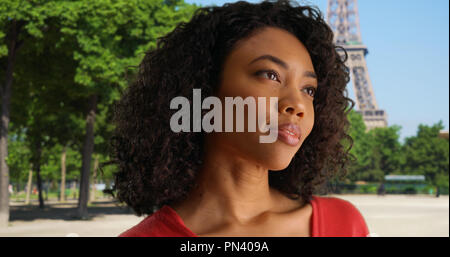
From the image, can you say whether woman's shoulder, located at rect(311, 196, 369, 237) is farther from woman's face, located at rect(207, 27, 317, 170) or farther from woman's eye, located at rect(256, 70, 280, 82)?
woman's eye, located at rect(256, 70, 280, 82)

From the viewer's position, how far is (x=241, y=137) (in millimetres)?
1943

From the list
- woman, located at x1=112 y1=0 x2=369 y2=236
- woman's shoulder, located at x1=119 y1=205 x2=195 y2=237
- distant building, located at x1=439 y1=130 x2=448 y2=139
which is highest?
distant building, located at x1=439 y1=130 x2=448 y2=139

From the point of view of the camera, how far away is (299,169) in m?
2.28

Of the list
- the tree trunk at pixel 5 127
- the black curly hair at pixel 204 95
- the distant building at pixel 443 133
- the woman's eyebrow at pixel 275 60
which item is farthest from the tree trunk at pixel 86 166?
the distant building at pixel 443 133

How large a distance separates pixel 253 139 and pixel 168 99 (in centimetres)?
45

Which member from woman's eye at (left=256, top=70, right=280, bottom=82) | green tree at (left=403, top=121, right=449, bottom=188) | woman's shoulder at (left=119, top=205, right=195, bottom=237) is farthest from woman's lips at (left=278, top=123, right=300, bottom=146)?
green tree at (left=403, top=121, right=449, bottom=188)

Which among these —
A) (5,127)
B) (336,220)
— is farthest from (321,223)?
(5,127)

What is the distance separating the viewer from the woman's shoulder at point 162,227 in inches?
79.3

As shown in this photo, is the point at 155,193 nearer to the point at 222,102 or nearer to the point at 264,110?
the point at 222,102

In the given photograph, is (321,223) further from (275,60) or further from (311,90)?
(275,60)

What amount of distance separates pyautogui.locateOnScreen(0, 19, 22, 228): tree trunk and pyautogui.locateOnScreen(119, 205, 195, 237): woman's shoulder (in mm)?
18295

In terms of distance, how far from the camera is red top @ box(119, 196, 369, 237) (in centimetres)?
202

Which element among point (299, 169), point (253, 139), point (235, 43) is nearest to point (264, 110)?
point (253, 139)

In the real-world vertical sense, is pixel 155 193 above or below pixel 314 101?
below
